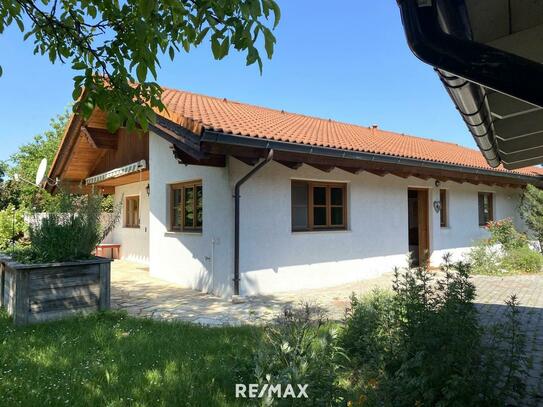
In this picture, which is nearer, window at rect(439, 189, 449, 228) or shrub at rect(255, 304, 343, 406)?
shrub at rect(255, 304, 343, 406)

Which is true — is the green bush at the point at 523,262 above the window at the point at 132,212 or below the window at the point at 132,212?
below

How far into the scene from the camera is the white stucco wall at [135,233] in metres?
13.5

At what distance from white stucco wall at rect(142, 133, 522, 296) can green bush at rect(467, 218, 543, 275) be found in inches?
50.3

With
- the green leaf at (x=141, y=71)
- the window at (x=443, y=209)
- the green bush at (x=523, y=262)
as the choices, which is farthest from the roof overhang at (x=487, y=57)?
the window at (x=443, y=209)

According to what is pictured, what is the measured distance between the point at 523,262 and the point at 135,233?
12020mm

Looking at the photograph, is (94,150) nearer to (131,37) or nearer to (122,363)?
(122,363)

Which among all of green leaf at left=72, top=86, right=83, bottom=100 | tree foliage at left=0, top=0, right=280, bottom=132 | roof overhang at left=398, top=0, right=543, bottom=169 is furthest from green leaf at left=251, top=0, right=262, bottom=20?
green leaf at left=72, top=86, right=83, bottom=100

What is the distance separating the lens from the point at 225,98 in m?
13.2

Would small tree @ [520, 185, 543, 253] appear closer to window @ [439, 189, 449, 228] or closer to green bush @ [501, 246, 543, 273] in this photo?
green bush @ [501, 246, 543, 273]

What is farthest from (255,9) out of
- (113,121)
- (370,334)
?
(370,334)

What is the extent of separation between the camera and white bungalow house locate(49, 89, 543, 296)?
7.60 metres

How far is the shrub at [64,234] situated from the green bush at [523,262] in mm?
10361

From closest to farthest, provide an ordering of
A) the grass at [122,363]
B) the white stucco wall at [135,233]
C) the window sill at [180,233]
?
1. the grass at [122,363]
2. the window sill at [180,233]
3. the white stucco wall at [135,233]

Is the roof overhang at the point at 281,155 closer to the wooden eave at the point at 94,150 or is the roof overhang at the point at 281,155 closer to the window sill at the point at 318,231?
the window sill at the point at 318,231
